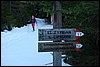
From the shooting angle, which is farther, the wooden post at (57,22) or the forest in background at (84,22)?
the forest in background at (84,22)

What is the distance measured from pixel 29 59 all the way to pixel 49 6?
12.1ft

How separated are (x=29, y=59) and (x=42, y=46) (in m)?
3.84

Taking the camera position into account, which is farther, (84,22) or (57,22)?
(84,22)

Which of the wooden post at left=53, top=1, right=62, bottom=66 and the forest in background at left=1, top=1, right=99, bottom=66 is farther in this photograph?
the forest in background at left=1, top=1, right=99, bottom=66

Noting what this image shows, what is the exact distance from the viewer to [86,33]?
903cm

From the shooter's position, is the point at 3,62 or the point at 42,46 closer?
the point at 42,46

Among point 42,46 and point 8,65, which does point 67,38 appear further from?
point 8,65

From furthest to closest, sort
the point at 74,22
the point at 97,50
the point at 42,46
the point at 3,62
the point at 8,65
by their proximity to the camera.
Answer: the point at 3,62
the point at 8,65
the point at 74,22
the point at 97,50
the point at 42,46

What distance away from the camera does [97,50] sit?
9.02m

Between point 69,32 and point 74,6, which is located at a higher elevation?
point 74,6

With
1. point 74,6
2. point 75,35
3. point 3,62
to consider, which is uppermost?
point 74,6

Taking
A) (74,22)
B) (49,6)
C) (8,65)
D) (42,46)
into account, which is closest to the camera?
(42,46)

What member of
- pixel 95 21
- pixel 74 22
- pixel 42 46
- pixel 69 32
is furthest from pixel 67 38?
pixel 74 22

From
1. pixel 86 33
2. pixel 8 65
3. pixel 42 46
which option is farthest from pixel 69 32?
pixel 8 65
